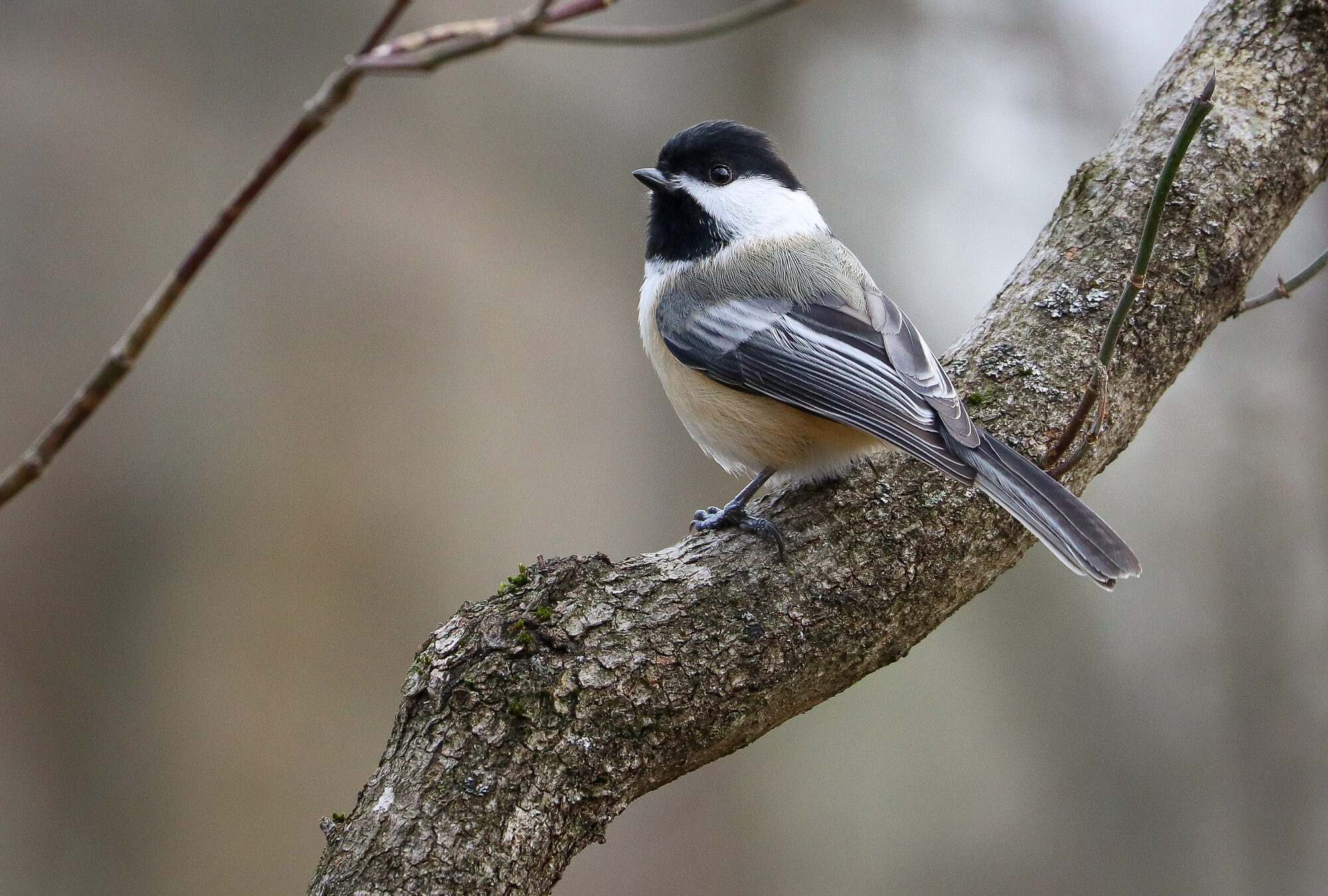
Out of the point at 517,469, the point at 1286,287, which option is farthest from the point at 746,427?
the point at 517,469

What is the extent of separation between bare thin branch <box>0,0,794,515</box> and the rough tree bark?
89 cm

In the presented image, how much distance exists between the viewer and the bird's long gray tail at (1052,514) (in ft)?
5.89

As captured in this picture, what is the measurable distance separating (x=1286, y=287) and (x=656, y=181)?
1622 mm

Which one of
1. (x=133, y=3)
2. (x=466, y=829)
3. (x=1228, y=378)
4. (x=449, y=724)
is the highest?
(x=1228, y=378)

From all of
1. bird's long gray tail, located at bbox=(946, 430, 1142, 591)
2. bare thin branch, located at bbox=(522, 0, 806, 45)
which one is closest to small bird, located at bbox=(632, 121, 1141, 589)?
bird's long gray tail, located at bbox=(946, 430, 1142, 591)

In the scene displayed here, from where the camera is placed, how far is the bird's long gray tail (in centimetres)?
180

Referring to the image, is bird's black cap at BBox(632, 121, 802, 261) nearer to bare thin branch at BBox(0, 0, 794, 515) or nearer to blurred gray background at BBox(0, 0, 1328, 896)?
bare thin branch at BBox(0, 0, 794, 515)

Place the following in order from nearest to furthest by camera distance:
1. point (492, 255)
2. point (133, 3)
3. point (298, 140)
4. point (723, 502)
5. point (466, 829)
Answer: point (298, 140), point (466, 829), point (133, 3), point (492, 255), point (723, 502)

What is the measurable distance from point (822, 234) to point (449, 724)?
190 cm

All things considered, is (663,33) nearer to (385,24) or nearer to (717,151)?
(385,24)

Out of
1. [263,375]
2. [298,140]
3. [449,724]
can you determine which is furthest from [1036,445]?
[263,375]

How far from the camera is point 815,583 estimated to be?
186cm

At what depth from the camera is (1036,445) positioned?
2.13m

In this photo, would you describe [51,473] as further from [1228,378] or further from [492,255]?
[1228,378]
